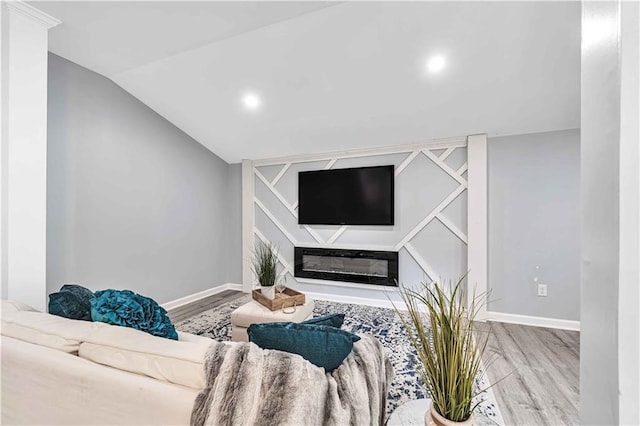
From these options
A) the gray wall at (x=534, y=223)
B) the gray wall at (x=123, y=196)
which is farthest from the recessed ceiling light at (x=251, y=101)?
the gray wall at (x=534, y=223)

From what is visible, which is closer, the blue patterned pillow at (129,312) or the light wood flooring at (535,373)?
the blue patterned pillow at (129,312)

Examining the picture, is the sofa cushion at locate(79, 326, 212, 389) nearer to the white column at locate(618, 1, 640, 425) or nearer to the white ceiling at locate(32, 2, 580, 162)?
the white column at locate(618, 1, 640, 425)

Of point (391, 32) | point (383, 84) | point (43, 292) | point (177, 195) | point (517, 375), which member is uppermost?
point (391, 32)

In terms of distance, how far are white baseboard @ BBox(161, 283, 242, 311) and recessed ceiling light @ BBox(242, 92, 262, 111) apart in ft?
8.39

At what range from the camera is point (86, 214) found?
2725 millimetres

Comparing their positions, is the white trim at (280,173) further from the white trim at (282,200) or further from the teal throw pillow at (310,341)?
the teal throw pillow at (310,341)

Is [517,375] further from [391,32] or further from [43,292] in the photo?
[43,292]

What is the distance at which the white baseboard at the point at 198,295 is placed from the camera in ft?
11.6

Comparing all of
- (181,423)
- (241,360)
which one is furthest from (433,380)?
(181,423)

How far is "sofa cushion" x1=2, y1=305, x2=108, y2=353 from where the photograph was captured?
1.01 metres

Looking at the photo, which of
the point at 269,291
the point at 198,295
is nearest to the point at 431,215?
the point at 269,291

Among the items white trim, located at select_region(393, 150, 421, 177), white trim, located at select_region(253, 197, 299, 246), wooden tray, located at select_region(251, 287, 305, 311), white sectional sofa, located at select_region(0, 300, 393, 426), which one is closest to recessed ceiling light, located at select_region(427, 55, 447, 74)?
white trim, located at select_region(393, 150, 421, 177)

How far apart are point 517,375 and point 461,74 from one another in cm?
243

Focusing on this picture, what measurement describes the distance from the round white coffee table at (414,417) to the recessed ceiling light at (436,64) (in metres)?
2.40
